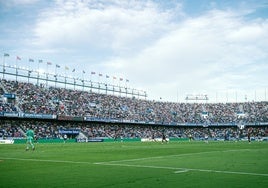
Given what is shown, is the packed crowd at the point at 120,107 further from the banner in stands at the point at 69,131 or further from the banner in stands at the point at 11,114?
the banner in stands at the point at 69,131

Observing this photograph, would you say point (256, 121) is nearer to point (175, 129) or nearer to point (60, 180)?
point (175, 129)

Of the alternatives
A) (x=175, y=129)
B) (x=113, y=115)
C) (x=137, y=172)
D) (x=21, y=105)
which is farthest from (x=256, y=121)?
(x=137, y=172)

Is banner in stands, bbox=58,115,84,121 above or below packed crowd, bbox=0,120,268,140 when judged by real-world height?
above

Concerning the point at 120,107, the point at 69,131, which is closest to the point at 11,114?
the point at 69,131

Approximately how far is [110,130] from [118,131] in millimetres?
2507

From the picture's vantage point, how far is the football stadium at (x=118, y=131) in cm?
1251

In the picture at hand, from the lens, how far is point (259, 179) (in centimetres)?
1196

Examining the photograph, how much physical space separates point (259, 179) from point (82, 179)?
625 cm

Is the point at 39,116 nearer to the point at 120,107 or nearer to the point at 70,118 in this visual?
the point at 70,118

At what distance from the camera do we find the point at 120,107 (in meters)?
98.3

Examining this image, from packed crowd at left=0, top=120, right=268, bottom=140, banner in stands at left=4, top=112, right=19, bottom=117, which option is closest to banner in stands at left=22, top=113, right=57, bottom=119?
banner in stands at left=4, top=112, right=19, bottom=117

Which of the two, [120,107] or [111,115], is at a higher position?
[120,107]

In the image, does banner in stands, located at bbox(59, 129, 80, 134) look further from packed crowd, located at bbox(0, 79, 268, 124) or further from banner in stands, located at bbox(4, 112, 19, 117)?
banner in stands, located at bbox(4, 112, 19, 117)

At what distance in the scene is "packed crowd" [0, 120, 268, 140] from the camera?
69938 millimetres
